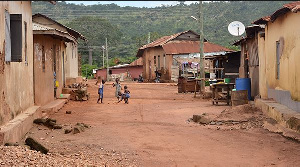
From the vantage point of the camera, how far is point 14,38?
9.49m

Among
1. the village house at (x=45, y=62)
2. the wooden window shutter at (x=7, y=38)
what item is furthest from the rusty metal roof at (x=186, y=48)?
the wooden window shutter at (x=7, y=38)

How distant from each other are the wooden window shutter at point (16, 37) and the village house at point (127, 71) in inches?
1696

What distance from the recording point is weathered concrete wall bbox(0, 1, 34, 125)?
8789mm

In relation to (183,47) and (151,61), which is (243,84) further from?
(151,61)

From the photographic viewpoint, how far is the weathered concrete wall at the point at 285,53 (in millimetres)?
11523

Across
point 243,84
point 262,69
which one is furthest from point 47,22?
point 262,69

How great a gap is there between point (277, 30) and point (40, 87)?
8.26 meters

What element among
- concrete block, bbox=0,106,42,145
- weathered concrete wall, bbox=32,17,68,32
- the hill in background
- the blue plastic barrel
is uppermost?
the hill in background

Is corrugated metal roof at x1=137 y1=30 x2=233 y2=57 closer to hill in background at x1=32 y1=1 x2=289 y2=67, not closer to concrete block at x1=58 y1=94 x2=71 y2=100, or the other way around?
hill in background at x1=32 y1=1 x2=289 y2=67

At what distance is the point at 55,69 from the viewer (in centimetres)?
1933

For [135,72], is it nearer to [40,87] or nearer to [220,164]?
[40,87]

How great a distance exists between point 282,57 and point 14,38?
7.89 m

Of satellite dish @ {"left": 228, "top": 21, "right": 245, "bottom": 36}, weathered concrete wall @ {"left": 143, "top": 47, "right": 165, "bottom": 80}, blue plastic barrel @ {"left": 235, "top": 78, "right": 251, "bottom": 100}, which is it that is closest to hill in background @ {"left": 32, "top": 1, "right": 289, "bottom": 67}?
weathered concrete wall @ {"left": 143, "top": 47, "right": 165, "bottom": 80}

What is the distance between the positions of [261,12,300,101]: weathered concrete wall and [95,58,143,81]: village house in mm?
38358
